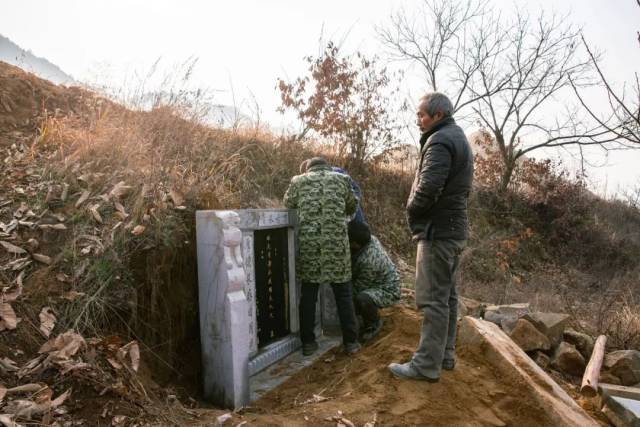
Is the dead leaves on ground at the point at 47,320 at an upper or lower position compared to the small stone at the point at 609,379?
upper

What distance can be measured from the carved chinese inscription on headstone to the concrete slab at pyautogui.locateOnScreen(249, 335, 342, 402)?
238 mm

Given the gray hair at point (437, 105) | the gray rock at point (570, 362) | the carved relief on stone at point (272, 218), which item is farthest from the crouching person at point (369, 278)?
the gray rock at point (570, 362)

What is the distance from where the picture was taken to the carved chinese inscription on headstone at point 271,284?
4.31m

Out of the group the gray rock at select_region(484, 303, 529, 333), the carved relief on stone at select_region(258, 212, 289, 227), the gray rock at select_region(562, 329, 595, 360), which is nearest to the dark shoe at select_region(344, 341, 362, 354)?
the carved relief on stone at select_region(258, 212, 289, 227)

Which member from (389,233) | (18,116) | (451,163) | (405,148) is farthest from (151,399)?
(405,148)

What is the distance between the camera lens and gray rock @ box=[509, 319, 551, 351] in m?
5.02

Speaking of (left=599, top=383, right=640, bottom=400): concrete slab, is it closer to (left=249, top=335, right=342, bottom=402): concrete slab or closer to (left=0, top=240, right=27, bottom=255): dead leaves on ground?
(left=249, top=335, right=342, bottom=402): concrete slab

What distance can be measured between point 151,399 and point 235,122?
5.88 meters

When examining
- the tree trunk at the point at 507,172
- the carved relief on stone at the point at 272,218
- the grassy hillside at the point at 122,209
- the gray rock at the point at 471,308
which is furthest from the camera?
the tree trunk at the point at 507,172

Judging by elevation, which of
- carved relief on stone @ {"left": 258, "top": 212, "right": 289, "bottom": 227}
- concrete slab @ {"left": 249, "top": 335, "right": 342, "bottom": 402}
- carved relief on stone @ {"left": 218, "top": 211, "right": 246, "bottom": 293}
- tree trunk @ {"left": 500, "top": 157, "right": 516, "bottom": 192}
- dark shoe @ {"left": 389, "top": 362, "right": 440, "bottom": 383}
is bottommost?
concrete slab @ {"left": 249, "top": 335, "right": 342, "bottom": 402}

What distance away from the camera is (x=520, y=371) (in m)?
3.60

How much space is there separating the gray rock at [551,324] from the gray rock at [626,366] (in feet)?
1.68

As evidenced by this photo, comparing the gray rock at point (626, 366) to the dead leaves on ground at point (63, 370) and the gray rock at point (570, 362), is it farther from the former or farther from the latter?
the dead leaves on ground at point (63, 370)

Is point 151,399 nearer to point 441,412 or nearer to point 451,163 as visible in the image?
point 441,412
